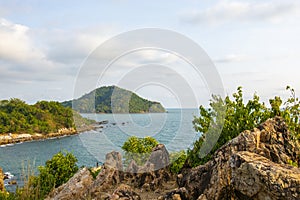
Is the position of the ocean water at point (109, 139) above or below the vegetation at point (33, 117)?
below

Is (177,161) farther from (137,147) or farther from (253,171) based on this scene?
(253,171)

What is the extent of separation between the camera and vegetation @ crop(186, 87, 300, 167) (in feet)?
27.9

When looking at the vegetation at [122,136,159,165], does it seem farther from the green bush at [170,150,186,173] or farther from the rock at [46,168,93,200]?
the rock at [46,168,93,200]

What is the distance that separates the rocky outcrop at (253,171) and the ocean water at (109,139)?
3020 mm

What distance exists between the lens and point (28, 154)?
2053 inches

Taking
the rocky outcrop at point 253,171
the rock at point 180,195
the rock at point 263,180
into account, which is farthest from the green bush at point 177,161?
the rock at point 263,180

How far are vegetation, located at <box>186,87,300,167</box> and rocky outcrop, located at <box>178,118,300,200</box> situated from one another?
4.55ft

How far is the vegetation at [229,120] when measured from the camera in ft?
27.9

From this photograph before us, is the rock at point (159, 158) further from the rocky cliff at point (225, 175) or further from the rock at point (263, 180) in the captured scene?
the rock at point (263, 180)

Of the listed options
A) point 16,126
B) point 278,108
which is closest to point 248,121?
point 278,108

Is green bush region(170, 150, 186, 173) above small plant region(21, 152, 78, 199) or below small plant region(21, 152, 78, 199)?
above

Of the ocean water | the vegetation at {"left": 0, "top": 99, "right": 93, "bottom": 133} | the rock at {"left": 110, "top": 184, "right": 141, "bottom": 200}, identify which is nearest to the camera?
the rock at {"left": 110, "top": 184, "right": 141, "bottom": 200}

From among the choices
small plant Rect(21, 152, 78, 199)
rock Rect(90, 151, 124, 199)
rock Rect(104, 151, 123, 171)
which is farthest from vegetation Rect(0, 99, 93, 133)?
rock Rect(90, 151, 124, 199)

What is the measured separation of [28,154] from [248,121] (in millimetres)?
51494
